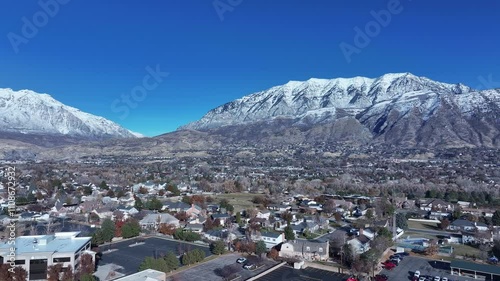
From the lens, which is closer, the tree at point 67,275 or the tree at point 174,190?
the tree at point 67,275

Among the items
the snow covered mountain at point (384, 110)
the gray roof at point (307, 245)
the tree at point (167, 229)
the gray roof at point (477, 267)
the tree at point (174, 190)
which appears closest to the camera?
the gray roof at point (477, 267)

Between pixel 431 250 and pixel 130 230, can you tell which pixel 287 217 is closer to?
pixel 431 250

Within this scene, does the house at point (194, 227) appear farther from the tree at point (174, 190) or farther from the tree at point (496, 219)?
the tree at point (496, 219)

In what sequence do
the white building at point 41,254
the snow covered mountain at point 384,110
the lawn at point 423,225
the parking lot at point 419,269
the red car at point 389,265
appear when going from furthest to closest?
the snow covered mountain at point 384,110 < the lawn at point 423,225 < the red car at point 389,265 < the parking lot at point 419,269 < the white building at point 41,254

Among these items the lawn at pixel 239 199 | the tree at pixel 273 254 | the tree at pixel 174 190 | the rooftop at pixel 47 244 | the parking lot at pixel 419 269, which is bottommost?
the parking lot at pixel 419 269

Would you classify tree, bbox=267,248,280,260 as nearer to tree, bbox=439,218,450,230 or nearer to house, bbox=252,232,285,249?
house, bbox=252,232,285,249

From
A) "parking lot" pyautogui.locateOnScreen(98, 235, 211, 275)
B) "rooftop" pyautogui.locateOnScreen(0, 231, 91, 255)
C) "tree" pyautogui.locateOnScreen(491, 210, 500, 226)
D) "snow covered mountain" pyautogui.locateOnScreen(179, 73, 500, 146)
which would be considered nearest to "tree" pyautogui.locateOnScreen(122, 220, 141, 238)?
"parking lot" pyautogui.locateOnScreen(98, 235, 211, 275)

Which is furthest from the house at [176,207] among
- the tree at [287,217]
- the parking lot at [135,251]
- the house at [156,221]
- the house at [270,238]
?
the house at [270,238]

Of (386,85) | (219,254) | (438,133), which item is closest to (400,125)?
(438,133)
